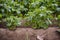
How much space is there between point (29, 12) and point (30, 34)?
14.4 inches

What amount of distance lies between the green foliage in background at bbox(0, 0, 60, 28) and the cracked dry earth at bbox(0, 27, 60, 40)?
0.10m

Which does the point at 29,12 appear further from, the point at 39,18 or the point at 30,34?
the point at 30,34

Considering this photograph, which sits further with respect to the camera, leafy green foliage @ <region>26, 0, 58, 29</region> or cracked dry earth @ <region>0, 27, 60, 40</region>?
leafy green foliage @ <region>26, 0, 58, 29</region>

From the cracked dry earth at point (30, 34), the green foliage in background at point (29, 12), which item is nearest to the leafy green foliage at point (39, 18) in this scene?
the green foliage in background at point (29, 12)

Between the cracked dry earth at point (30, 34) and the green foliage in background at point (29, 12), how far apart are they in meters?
0.10

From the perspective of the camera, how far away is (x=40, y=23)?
3117mm

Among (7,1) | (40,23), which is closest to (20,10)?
(7,1)

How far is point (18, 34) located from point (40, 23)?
14.6 inches

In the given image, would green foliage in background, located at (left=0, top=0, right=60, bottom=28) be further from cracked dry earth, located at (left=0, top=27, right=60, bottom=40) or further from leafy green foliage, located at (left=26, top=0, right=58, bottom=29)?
cracked dry earth, located at (left=0, top=27, right=60, bottom=40)

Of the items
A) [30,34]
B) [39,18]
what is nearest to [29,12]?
[39,18]

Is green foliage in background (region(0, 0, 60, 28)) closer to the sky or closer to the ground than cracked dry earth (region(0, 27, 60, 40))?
closer to the sky

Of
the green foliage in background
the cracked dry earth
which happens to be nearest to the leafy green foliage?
the green foliage in background

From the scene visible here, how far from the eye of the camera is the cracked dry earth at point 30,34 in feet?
9.80

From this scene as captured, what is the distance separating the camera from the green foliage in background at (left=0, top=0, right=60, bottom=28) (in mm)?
3115
